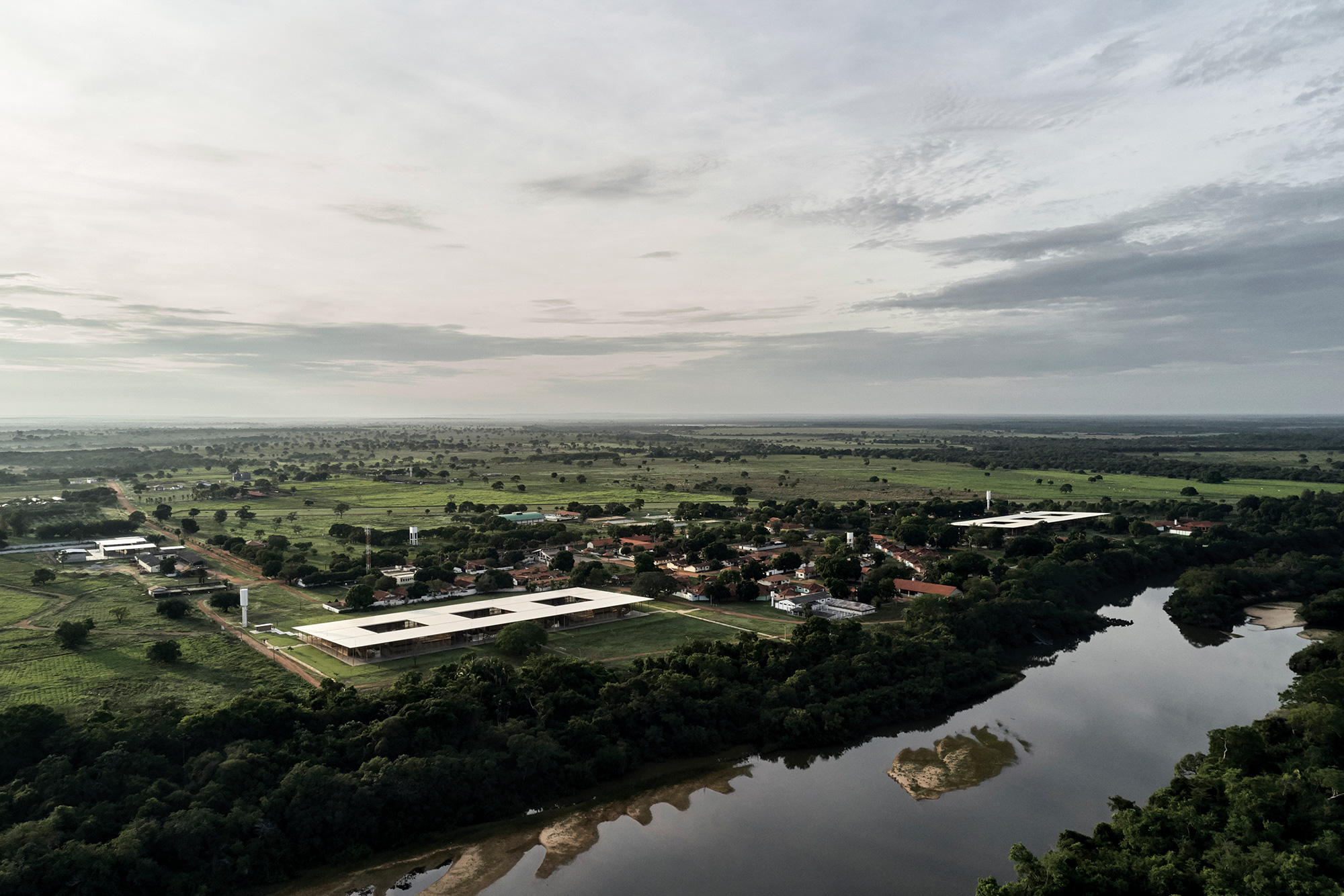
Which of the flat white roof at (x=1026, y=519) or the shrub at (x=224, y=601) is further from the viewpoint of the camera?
the flat white roof at (x=1026, y=519)

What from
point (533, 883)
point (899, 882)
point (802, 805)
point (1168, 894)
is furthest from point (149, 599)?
point (1168, 894)

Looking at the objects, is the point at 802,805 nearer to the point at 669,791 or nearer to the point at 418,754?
the point at 669,791

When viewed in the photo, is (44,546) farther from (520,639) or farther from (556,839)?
(556,839)

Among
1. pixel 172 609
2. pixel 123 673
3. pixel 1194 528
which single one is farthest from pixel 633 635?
pixel 1194 528

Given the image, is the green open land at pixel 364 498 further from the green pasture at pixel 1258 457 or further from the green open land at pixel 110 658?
the green pasture at pixel 1258 457

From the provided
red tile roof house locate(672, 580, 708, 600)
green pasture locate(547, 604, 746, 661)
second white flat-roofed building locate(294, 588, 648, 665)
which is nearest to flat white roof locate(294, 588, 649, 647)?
second white flat-roofed building locate(294, 588, 648, 665)

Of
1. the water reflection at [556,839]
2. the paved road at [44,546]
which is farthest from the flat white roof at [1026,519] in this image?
the paved road at [44,546]
